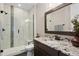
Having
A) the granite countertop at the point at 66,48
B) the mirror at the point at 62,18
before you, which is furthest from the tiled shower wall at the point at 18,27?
the granite countertop at the point at 66,48

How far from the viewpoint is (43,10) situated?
2.84m

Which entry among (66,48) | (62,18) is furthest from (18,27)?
(66,48)

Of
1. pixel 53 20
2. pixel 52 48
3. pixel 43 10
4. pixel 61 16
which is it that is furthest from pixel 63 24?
pixel 43 10

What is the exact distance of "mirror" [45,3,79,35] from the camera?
1.72 meters

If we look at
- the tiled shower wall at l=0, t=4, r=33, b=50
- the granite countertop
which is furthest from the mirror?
the tiled shower wall at l=0, t=4, r=33, b=50

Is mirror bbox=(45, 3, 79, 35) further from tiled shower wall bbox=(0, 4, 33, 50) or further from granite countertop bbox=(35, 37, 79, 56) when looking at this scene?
tiled shower wall bbox=(0, 4, 33, 50)

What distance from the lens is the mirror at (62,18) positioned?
67.8 inches

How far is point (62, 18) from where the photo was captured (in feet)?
6.54

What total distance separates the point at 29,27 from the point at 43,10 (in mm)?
680

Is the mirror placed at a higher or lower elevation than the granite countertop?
higher

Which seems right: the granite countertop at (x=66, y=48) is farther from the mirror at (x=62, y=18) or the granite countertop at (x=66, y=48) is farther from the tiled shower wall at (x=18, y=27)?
the tiled shower wall at (x=18, y=27)

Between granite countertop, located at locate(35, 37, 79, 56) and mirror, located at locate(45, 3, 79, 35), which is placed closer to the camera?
granite countertop, located at locate(35, 37, 79, 56)

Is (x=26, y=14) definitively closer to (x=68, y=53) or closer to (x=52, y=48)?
(x=52, y=48)

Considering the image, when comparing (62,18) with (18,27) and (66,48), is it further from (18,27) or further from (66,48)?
(18,27)
